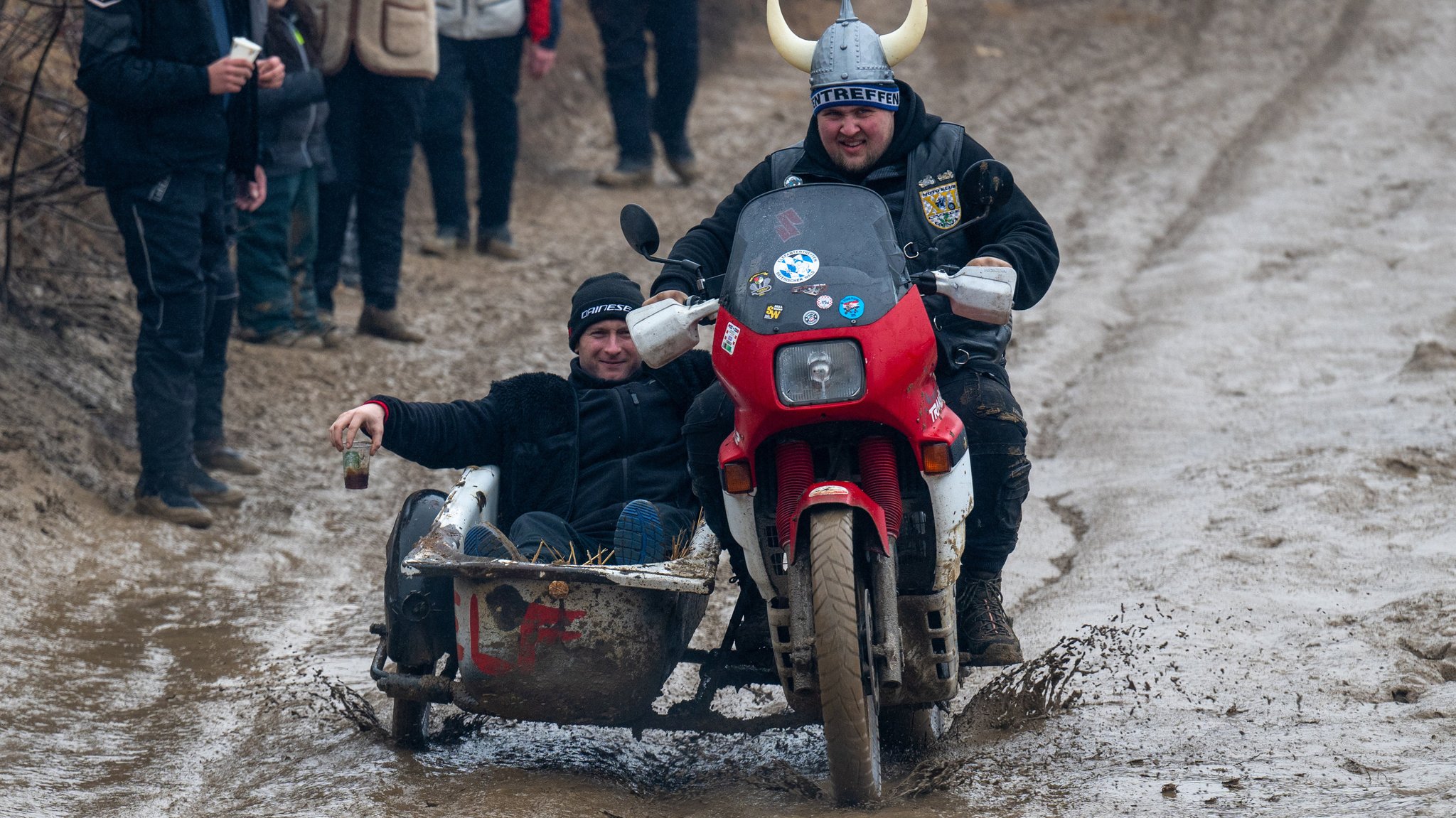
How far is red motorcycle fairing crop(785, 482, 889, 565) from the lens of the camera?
371 centimetres

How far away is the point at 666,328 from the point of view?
4.03 meters

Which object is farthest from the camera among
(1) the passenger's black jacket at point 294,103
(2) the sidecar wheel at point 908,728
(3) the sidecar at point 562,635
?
(1) the passenger's black jacket at point 294,103

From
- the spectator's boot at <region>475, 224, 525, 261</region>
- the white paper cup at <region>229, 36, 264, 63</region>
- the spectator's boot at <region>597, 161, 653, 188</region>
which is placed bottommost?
the spectator's boot at <region>475, 224, 525, 261</region>

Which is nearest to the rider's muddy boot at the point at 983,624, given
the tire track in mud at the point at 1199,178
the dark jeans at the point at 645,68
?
the tire track in mud at the point at 1199,178

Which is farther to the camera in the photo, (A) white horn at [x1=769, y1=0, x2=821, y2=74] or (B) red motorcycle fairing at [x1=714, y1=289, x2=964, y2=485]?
(A) white horn at [x1=769, y1=0, x2=821, y2=74]

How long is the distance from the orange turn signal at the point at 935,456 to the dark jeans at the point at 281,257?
518cm

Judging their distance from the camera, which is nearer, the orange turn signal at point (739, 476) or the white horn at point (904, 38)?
the orange turn signal at point (739, 476)

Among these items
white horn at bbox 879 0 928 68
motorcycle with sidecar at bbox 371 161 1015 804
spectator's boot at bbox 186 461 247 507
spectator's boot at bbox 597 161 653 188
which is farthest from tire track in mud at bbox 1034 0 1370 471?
spectator's boot at bbox 186 461 247 507

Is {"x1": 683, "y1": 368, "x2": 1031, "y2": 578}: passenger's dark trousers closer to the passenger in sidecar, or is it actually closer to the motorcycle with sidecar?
the motorcycle with sidecar

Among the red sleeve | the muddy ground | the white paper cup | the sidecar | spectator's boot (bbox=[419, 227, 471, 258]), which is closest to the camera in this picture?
the sidecar

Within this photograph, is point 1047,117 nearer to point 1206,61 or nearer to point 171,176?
point 1206,61

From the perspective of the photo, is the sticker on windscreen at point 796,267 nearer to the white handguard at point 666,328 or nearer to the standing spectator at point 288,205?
the white handguard at point 666,328

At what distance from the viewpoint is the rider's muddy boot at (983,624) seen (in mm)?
4359

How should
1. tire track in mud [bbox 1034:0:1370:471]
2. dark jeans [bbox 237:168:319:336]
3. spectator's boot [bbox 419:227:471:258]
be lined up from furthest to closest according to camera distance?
spectator's boot [bbox 419:227:471:258] → tire track in mud [bbox 1034:0:1370:471] → dark jeans [bbox 237:168:319:336]
